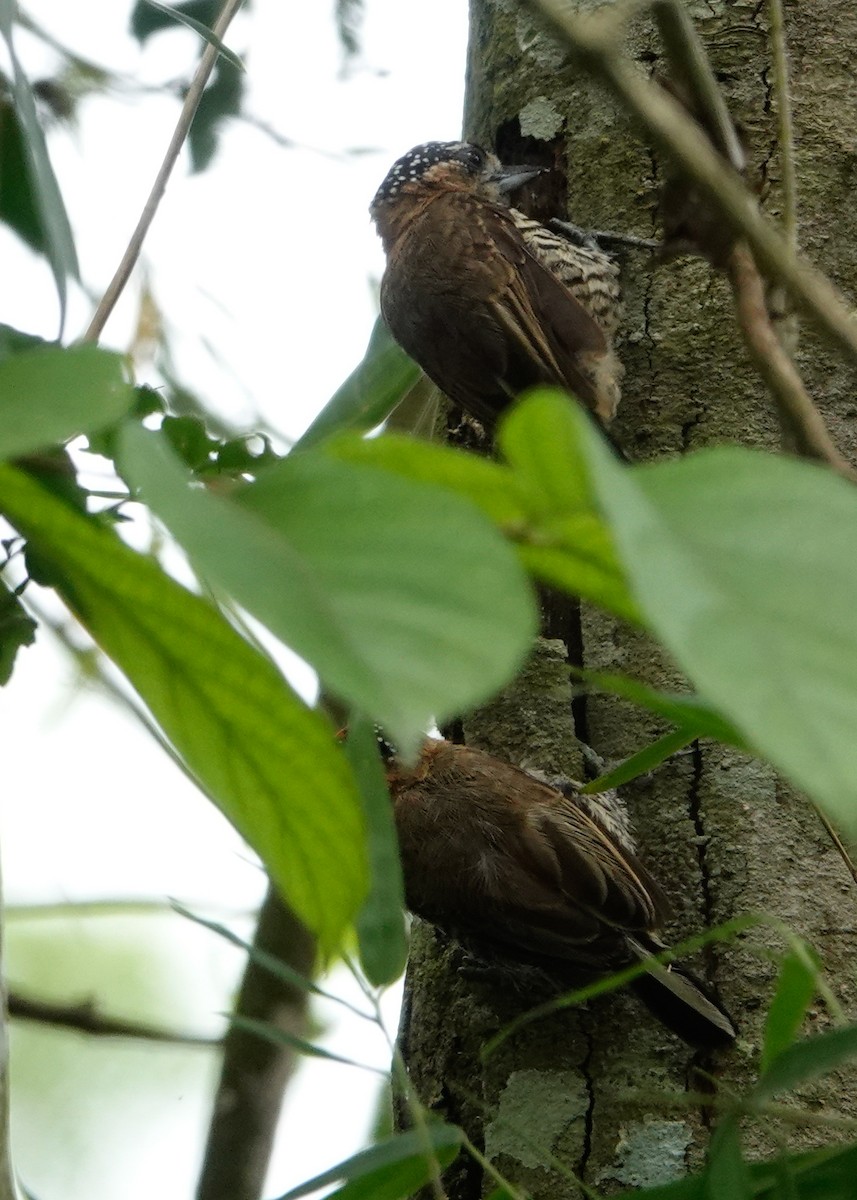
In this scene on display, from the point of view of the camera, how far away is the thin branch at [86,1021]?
9.47 feet

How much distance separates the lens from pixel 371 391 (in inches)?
108

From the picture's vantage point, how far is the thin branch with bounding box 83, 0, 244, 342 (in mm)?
1326

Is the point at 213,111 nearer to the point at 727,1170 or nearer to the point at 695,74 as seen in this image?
the point at 695,74

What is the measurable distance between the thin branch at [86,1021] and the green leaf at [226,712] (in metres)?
2.39

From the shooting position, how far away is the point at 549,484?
24.5 inches

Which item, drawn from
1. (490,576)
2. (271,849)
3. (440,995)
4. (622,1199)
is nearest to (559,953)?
(440,995)

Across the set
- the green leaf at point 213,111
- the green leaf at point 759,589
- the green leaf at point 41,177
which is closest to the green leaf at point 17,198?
the green leaf at point 41,177

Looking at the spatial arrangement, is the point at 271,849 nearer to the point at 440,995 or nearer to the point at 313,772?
the point at 313,772

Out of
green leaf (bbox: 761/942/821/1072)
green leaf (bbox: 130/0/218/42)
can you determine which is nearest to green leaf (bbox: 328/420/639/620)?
green leaf (bbox: 761/942/821/1072)

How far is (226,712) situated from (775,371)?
1.50ft

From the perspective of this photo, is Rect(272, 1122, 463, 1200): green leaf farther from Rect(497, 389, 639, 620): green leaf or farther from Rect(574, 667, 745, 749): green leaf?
Rect(497, 389, 639, 620): green leaf

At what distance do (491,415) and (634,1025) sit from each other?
4.13 feet

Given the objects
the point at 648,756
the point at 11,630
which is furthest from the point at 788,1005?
the point at 11,630

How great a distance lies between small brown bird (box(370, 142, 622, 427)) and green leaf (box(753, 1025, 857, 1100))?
Result: 5.11 ft
